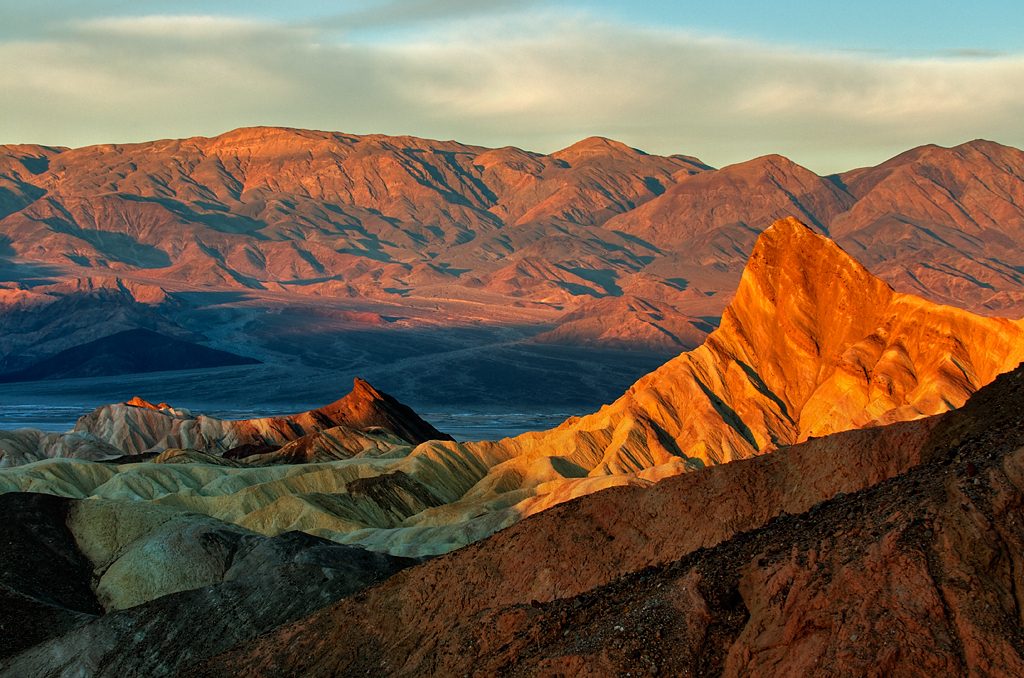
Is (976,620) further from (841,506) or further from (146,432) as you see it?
(146,432)

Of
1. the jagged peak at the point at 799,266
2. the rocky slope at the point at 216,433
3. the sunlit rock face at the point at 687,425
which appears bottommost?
the rocky slope at the point at 216,433

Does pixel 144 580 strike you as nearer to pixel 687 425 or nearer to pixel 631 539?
pixel 631 539

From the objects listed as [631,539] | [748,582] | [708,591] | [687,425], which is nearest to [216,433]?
[687,425]

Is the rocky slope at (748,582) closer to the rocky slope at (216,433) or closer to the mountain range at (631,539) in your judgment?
the mountain range at (631,539)

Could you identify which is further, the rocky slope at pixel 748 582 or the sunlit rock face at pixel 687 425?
the sunlit rock face at pixel 687 425

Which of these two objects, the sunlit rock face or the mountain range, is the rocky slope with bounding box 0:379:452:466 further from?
the mountain range

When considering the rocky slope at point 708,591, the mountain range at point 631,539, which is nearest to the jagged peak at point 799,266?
the mountain range at point 631,539

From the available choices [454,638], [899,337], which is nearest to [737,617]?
[454,638]
